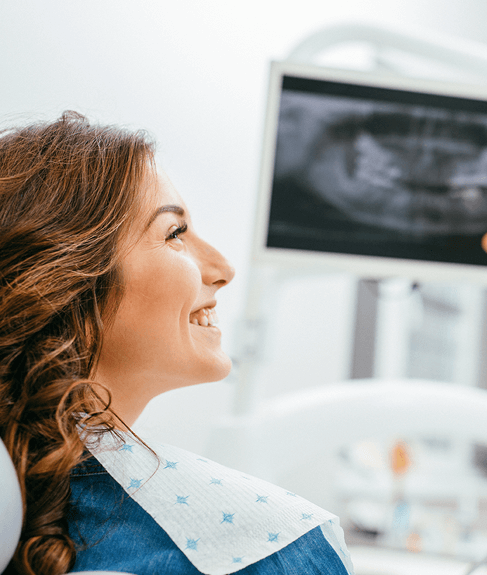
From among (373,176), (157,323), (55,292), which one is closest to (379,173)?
(373,176)

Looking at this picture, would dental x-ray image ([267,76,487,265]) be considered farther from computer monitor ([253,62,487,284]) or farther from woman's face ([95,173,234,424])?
woman's face ([95,173,234,424])

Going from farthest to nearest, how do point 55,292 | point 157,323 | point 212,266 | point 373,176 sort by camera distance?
point 373,176, point 212,266, point 157,323, point 55,292

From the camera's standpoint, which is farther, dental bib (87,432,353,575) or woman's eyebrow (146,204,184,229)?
woman's eyebrow (146,204,184,229)

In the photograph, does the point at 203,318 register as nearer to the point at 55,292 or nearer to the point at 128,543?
the point at 55,292

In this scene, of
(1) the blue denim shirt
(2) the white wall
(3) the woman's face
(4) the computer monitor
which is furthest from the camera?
(4) the computer monitor

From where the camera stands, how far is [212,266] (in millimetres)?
936

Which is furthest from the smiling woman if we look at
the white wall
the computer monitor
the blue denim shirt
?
the computer monitor

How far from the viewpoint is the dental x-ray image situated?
1.37m

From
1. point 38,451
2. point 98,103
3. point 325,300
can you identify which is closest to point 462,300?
point 325,300

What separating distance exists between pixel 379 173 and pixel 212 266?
68 centimetres

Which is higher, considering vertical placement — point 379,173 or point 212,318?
point 379,173

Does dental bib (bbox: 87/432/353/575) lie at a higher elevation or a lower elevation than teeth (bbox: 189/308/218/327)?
lower

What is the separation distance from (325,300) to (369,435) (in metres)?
1.26

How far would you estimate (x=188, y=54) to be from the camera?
143cm
